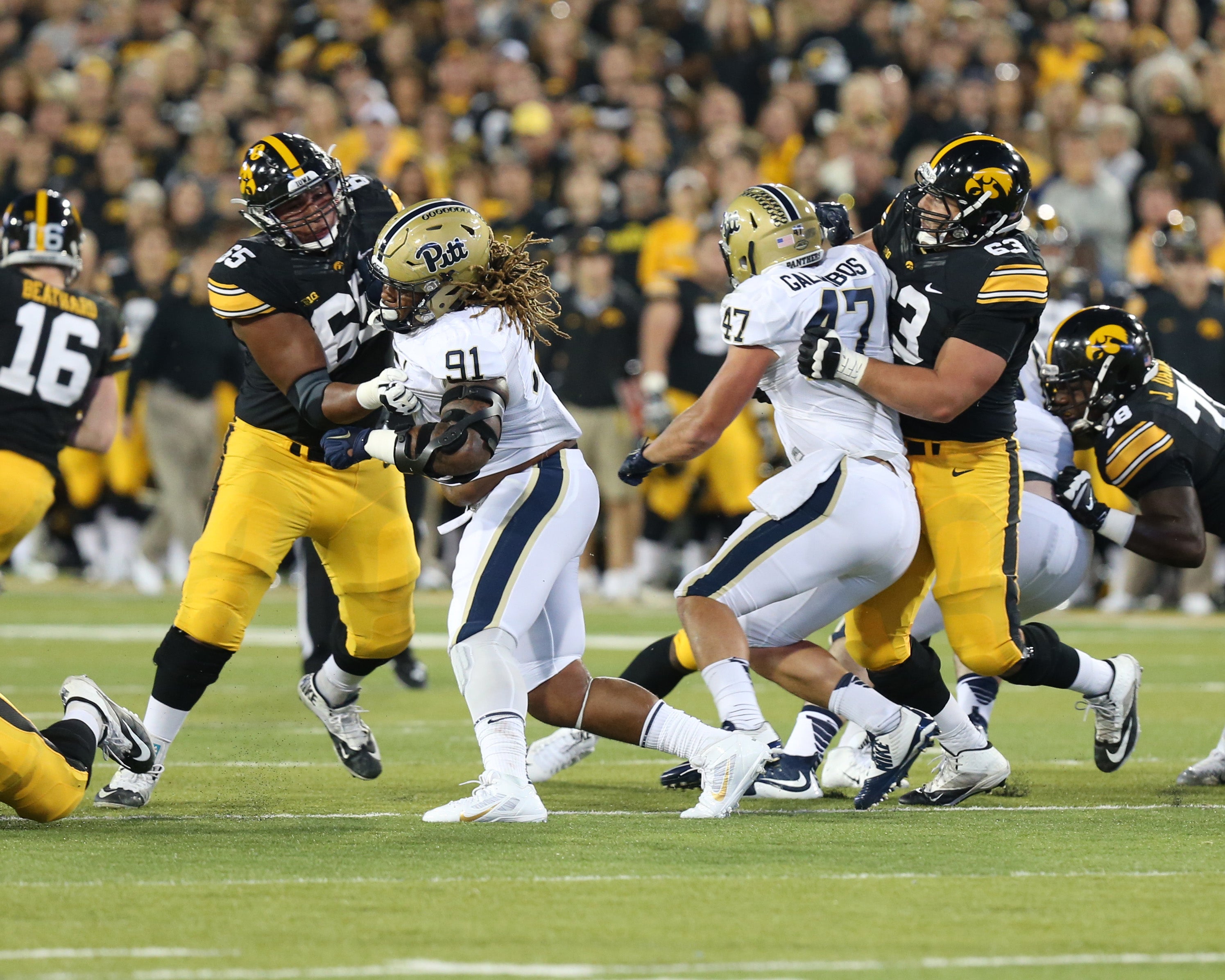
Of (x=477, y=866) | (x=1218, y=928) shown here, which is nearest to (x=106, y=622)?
(x=477, y=866)

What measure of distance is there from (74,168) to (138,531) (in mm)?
3046

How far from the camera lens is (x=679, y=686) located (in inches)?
370

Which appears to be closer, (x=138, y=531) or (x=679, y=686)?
A: (x=679, y=686)

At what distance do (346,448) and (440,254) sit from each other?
585mm

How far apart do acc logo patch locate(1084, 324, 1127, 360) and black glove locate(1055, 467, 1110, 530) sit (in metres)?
0.37

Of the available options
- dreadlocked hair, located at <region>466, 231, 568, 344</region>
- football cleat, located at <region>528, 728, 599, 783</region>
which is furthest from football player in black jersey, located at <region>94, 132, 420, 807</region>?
football cleat, located at <region>528, 728, 599, 783</region>

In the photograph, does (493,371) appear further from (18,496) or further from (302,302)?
(18,496)

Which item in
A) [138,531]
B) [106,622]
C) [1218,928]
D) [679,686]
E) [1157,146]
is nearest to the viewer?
[1218,928]

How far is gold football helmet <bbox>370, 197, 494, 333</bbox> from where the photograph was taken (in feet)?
16.7

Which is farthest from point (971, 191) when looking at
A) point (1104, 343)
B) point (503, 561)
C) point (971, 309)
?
point (503, 561)

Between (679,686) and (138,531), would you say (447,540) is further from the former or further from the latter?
(679,686)

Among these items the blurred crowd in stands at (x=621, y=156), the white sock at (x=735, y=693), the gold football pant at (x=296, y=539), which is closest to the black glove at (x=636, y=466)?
the white sock at (x=735, y=693)

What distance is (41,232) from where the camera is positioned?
7188 millimetres

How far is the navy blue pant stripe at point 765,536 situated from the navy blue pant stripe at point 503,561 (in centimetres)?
53
